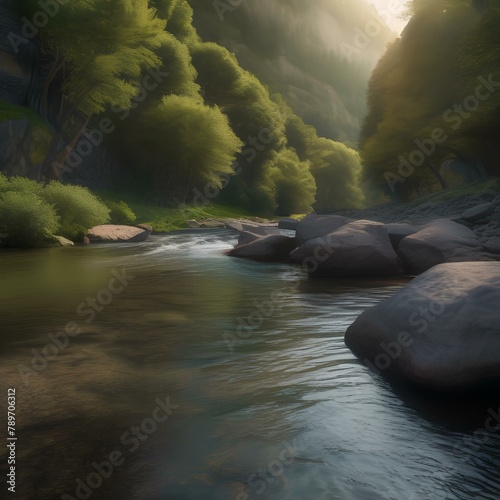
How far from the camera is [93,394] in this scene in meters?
3.83

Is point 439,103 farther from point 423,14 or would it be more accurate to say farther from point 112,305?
point 112,305

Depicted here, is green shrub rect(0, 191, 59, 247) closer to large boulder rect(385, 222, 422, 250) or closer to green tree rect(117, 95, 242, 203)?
large boulder rect(385, 222, 422, 250)

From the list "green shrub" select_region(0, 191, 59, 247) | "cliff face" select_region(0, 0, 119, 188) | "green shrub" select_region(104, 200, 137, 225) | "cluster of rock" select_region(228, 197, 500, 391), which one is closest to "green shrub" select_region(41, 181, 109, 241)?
"green shrub" select_region(0, 191, 59, 247)

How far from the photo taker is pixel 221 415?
355 centimetres

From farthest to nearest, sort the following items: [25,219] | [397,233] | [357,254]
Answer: [25,219] → [397,233] → [357,254]

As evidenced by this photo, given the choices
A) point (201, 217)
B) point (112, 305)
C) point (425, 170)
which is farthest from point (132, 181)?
point (112, 305)
